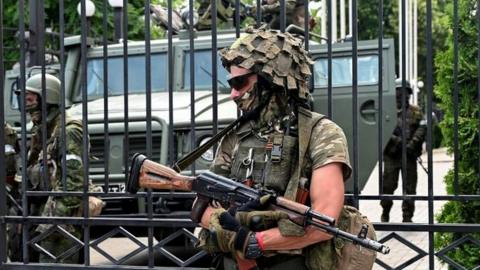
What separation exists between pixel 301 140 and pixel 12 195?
163 inches

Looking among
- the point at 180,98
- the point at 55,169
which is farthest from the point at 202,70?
the point at 55,169

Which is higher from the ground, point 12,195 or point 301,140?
point 301,140

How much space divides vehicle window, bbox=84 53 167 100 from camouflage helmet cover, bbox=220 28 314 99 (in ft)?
15.9

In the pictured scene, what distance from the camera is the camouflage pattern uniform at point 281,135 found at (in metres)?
2.63

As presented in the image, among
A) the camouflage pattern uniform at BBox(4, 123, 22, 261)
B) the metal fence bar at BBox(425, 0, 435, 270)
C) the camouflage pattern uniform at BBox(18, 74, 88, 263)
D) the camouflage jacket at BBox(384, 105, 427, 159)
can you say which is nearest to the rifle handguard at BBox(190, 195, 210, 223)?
the metal fence bar at BBox(425, 0, 435, 270)

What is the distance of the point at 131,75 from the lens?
7.66 metres

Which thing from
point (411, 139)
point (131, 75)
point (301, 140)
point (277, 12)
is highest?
point (277, 12)

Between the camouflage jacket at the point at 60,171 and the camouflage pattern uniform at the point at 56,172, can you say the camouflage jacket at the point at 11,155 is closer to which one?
the camouflage pattern uniform at the point at 56,172

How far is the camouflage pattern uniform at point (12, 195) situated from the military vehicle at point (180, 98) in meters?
0.68

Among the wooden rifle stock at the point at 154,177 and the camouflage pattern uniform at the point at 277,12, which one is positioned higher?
the camouflage pattern uniform at the point at 277,12

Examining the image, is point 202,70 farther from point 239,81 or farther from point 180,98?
point 239,81

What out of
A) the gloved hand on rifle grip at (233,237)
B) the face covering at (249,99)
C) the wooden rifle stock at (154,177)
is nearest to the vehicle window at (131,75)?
the wooden rifle stock at (154,177)

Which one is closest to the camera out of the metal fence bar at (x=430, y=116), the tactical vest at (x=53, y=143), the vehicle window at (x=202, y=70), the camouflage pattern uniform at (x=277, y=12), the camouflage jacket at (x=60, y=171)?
the metal fence bar at (x=430, y=116)

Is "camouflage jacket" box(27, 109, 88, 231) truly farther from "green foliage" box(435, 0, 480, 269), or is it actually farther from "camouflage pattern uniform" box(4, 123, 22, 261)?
"green foliage" box(435, 0, 480, 269)
